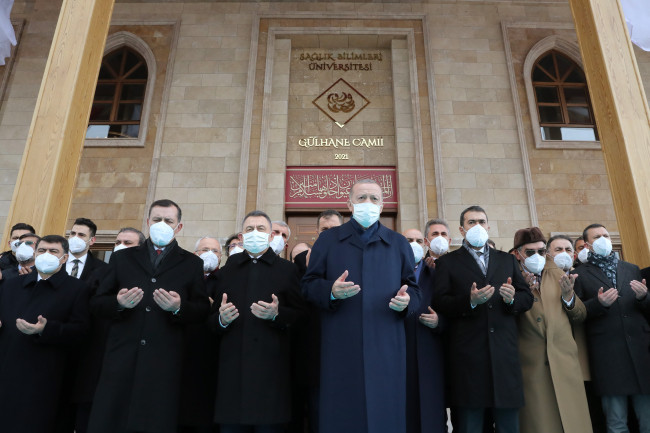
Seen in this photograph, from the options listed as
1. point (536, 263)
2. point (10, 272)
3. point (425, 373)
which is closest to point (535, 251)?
point (536, 263)

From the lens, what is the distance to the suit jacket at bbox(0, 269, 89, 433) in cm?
232

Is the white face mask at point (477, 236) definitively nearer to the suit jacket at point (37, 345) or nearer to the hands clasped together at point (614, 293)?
the hands clasped together at point (614, 293)

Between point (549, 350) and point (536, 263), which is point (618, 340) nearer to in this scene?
point (549, 350)

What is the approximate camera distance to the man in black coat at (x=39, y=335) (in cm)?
232

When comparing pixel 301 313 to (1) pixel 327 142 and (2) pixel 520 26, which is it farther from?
(2) pixel 520 26

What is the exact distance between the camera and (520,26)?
8.26m

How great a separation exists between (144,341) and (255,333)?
0.56m

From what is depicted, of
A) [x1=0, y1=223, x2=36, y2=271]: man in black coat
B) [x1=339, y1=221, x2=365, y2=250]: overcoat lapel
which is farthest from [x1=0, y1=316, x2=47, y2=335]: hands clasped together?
[x1=339, y1=221, x2=365, y2=250]: overcoat lapel

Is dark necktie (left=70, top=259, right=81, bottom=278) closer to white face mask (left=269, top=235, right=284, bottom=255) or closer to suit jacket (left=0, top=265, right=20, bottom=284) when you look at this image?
suit jacket (left=0, top=265, right=20, bottom=284)

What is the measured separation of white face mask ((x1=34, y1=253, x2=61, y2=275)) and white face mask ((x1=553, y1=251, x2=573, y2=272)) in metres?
3.15

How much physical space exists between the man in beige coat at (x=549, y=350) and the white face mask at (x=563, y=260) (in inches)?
5.0

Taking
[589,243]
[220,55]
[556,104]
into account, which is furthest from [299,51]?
[589,243]

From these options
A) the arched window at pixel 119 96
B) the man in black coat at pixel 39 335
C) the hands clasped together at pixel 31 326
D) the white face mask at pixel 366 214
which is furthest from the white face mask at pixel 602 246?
the arched window at pixel 119 96

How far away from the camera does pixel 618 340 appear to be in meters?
2.77
